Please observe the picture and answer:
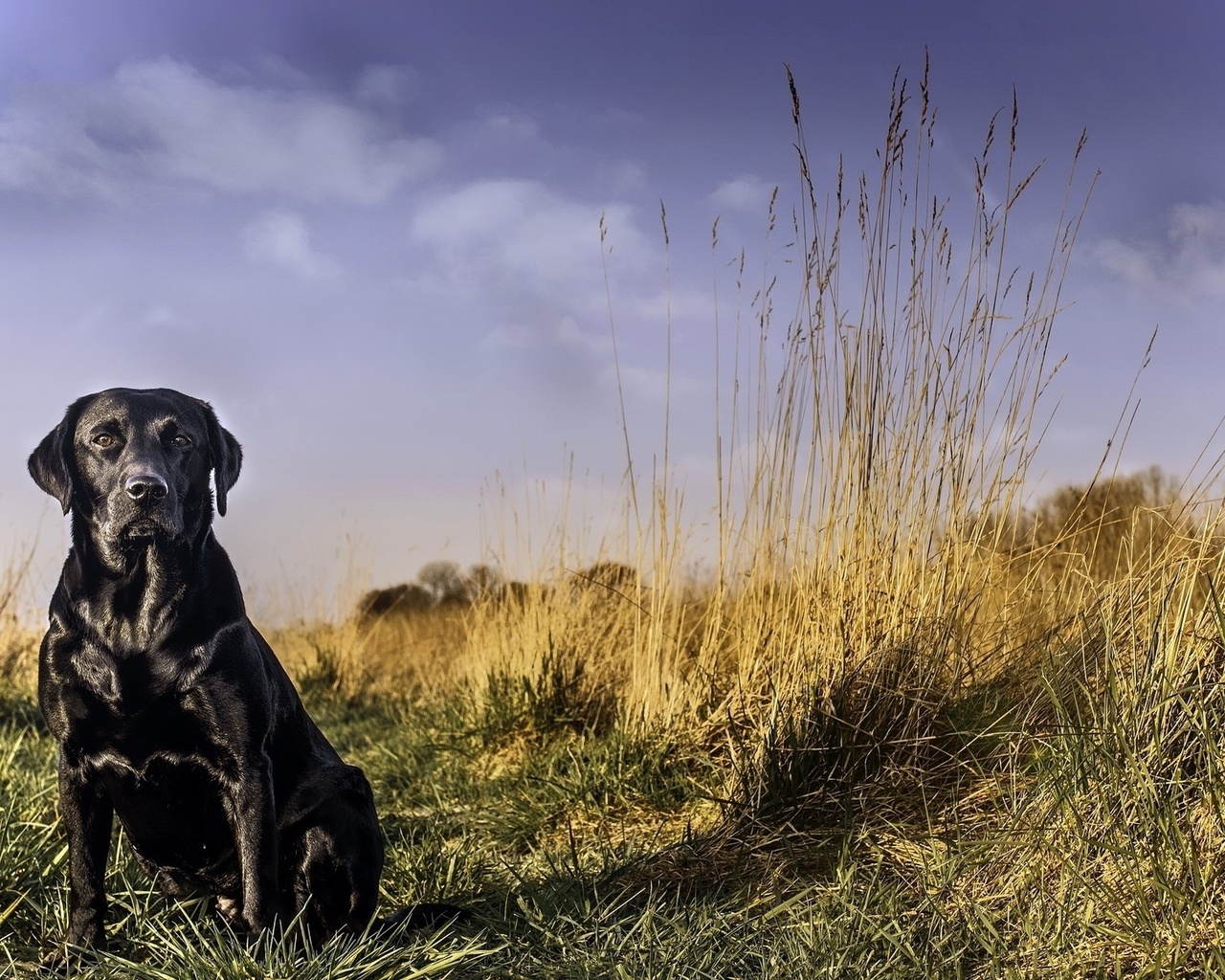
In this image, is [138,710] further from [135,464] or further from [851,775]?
[851,775]

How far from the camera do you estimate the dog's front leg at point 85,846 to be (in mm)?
1962

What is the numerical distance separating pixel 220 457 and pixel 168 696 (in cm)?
45

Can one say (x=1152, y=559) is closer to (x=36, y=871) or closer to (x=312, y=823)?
(x=312, y=823)

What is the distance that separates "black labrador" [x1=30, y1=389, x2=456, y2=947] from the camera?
1866 mm

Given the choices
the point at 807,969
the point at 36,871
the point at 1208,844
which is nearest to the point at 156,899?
the point at 36,871

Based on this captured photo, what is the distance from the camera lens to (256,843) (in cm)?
185

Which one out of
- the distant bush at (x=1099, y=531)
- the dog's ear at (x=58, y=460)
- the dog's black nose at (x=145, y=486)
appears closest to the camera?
the dog's black nose at (x=145, y=486)

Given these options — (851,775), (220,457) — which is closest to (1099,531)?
(851,775)

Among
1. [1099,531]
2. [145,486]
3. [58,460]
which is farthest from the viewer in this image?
[1099,531]

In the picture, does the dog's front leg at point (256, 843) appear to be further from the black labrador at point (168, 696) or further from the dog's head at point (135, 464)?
the dog's head at point (135, 464)

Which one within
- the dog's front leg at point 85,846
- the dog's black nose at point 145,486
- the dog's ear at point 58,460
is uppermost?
the dog's ear at point 58,460

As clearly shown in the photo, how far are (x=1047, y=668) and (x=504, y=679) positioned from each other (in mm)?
2360

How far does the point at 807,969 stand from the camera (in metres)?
2.02

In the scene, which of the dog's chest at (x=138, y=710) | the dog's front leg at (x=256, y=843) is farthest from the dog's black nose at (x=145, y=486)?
the dog's front leg at (x=256, y=843)
